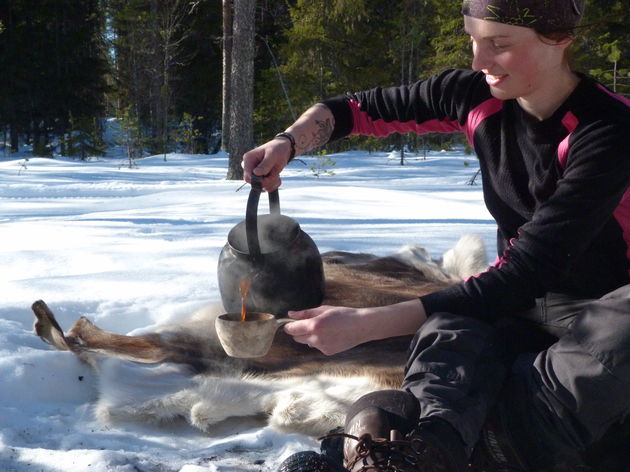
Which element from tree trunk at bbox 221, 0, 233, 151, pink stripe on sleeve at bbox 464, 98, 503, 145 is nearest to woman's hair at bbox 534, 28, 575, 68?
pink stripe on sleeve at bbox 464, 98, 503, 145

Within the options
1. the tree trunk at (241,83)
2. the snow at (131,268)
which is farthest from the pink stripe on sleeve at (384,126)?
the tree trunk at (241,83)

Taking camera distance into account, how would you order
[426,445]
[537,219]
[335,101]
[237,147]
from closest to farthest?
[426,445]
[537,219]
[335,101]
[237,147]

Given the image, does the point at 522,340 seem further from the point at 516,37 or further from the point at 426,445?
the point at 516,37

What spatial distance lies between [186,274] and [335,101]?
1439mm

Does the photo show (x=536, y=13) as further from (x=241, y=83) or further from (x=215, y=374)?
(x=241, y=83)

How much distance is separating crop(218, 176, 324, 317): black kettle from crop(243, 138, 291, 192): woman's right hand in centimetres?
20

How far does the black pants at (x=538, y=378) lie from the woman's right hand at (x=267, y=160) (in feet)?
2.84

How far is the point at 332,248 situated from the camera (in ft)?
14.6

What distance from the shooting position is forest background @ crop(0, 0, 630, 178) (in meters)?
18.9

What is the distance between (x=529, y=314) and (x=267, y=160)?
987 millimetres

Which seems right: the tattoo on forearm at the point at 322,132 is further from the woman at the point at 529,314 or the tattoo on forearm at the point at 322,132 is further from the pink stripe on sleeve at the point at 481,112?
the woman at the point at 529,314

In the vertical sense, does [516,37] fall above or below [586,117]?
above

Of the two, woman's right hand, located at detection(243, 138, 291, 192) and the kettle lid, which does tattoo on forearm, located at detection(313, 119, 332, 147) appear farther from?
the kettle lid

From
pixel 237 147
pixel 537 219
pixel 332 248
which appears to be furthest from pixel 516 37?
pixel 237 147
